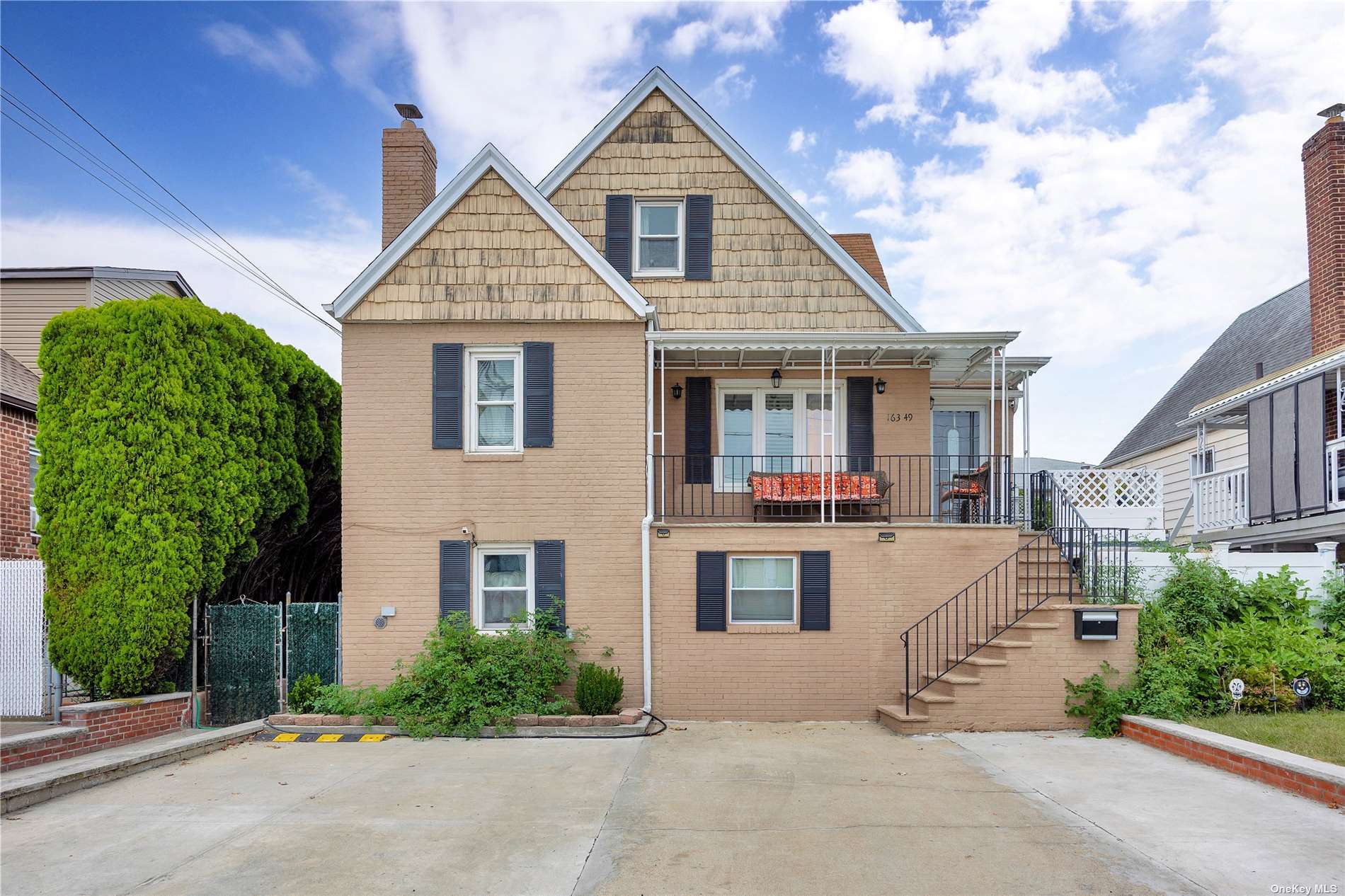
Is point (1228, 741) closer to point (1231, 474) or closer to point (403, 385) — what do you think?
point (1231, 474)

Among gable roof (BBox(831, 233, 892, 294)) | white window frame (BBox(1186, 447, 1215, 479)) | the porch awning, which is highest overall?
gable roof (BBox(831, 233, 892, 294))

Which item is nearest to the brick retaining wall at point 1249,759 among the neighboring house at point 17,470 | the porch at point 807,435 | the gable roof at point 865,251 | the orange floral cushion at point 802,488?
the porch at point 807,435

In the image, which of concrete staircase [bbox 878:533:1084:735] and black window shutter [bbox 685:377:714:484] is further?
black window shutter [bbox 685:377:714:484]

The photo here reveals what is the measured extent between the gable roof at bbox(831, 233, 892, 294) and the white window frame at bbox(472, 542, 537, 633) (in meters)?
8.26

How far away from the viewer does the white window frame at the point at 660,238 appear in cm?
1388

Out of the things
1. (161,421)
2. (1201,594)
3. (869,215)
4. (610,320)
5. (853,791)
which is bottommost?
(853,791)

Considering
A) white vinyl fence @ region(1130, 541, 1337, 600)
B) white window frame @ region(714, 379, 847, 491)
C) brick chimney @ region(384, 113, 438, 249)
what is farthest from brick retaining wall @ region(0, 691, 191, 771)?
white vinyl fence @ region(1130, 541, 1337, 600)

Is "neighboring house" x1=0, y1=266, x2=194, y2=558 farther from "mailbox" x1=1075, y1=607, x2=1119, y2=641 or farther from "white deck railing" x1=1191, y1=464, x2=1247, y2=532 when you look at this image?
"white deck railing" x1=1191, y1=464, x2=1247, y2=532

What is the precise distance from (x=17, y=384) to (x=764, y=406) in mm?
10850

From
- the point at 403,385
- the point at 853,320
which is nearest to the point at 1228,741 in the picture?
the point at 853,320

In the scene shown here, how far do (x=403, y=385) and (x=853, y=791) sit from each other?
777cm

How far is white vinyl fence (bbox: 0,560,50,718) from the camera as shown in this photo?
33.7ft

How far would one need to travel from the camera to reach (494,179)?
40.0ft

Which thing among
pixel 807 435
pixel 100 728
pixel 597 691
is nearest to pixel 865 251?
pixel 807 435
